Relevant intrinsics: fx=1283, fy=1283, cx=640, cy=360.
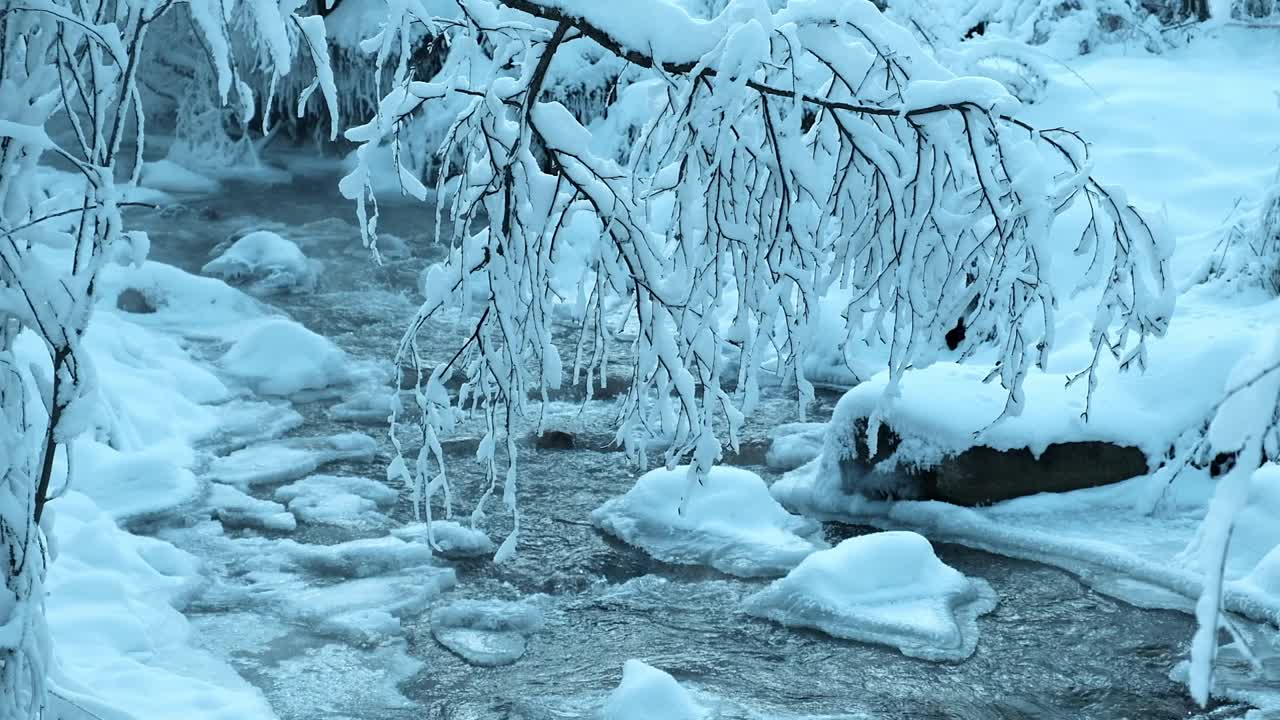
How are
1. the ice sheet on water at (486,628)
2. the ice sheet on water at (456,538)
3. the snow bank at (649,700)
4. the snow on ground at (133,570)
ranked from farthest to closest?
the ice sheet on water at (456,538), the ice sheet on water at (486,628), the snow bank at (649,700), the snow on ground at (133,570)

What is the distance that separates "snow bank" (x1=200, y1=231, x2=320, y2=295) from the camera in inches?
435

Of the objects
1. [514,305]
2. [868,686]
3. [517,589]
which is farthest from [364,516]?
[514,305]

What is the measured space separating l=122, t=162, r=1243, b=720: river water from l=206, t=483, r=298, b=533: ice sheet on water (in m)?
0.15

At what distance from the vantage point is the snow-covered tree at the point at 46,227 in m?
2.14

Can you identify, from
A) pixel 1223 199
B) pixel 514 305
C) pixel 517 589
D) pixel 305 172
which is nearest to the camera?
pixel 514 305

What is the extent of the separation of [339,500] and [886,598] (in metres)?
2.84

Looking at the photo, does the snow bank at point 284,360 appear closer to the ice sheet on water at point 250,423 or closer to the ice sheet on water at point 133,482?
the ice sheet on water at point 250,423

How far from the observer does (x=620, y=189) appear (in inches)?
110

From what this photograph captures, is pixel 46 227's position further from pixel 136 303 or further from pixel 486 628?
pixel 136 303

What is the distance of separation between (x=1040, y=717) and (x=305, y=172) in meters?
13.6

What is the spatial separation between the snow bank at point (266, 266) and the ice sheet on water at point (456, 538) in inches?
208

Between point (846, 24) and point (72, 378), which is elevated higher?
point (846, 24)

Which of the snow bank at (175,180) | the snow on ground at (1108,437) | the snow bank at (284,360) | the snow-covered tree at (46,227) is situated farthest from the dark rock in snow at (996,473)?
the snow bank at (175,180)

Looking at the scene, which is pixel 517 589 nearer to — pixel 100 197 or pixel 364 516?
pixel 364 516
